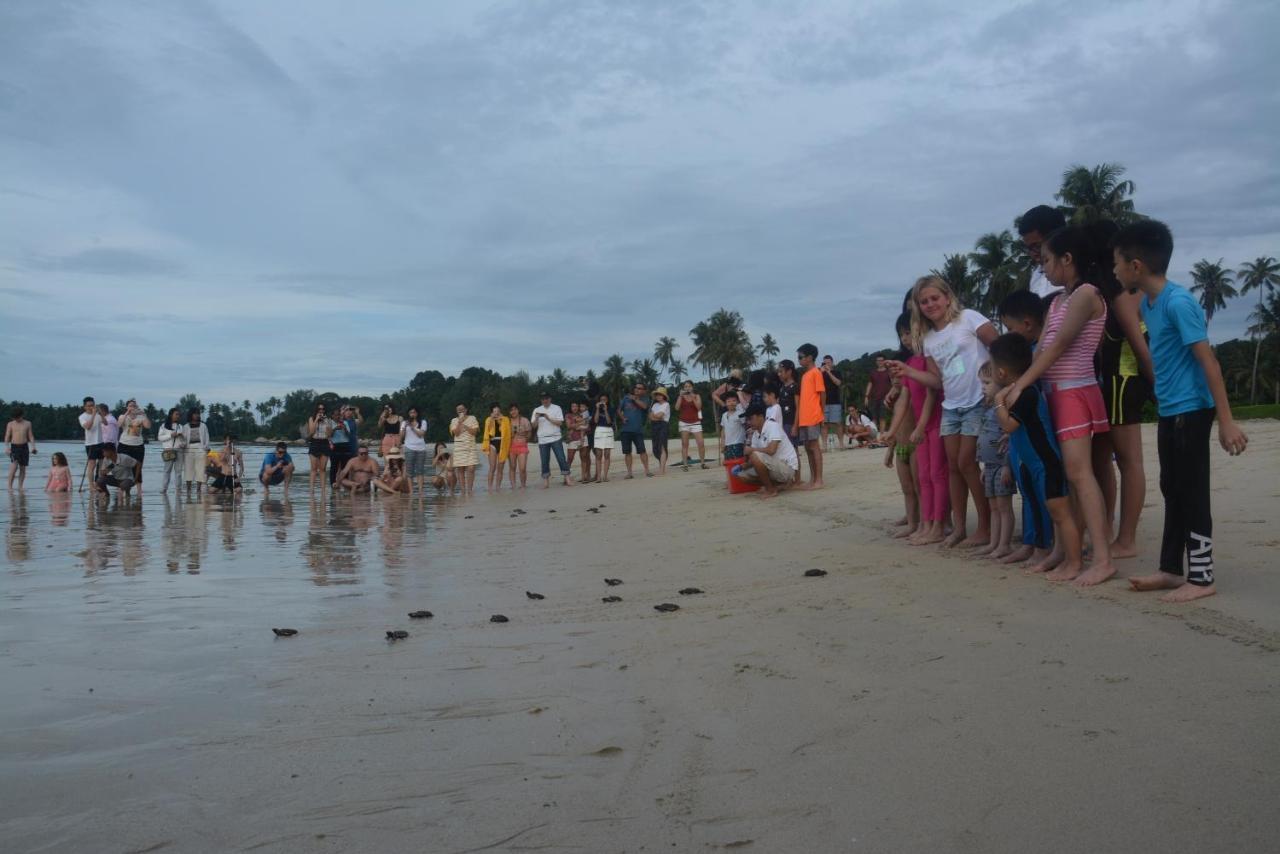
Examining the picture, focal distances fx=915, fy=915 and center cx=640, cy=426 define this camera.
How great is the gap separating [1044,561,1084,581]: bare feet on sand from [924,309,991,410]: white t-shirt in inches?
47.1

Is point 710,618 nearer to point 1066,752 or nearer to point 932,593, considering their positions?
point 932,593

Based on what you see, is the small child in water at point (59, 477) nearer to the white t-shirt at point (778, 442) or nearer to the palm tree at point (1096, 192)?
the white t-shirt at point (778, 442)

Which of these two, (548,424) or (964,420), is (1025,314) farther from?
(548,424)

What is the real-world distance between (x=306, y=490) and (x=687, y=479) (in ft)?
25.7

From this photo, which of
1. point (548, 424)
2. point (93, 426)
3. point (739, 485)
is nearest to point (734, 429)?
point (739, 485)

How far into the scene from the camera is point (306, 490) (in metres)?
17.0

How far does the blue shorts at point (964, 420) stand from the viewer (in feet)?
17.1

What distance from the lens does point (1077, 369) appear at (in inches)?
173

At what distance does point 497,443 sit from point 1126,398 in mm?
13205

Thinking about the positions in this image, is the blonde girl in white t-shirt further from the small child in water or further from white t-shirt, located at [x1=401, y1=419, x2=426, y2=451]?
the small child in water

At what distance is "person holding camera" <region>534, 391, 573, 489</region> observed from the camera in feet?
50.2

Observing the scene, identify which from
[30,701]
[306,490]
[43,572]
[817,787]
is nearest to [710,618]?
[817,787]

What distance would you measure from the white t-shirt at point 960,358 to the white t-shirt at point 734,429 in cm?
561

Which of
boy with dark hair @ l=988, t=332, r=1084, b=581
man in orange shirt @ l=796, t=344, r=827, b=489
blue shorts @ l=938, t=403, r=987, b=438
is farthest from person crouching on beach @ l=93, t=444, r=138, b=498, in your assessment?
boy with dark hair @ l=988, t=332, r=1084, b=581
